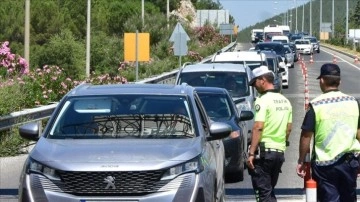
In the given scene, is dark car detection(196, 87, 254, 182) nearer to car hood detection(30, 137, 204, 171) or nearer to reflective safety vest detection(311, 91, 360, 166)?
car hood detection(30, 137, 204, 171)

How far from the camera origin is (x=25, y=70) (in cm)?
2641

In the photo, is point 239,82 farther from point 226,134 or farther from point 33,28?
point 33,28

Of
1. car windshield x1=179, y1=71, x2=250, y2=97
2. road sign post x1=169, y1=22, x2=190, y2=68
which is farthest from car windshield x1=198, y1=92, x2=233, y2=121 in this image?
road sign post x1=169, y1=22, x2=190, y2=68

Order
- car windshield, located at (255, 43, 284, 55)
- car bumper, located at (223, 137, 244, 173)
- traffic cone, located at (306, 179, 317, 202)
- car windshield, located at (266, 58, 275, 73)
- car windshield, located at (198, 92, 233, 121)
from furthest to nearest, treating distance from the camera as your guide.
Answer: car windshield, located at (255, 43, 284, 55), car windshield, located at (266, 58, 275, 73), car windshield, located at (198, 92, 233, 121), car bumper, located at (223, 137, 244, 173), traffic cone, located at (306, 179, 317, 202)

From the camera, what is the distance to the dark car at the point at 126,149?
925cm

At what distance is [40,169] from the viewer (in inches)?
370

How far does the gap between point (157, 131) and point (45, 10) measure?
68.2 meters

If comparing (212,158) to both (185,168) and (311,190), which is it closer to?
(185,168)

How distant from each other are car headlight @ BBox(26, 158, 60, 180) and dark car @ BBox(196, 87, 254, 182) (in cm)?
573

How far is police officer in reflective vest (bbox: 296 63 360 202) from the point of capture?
30.3 feet

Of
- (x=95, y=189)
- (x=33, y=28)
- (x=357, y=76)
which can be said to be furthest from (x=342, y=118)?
(x=33, y=28)

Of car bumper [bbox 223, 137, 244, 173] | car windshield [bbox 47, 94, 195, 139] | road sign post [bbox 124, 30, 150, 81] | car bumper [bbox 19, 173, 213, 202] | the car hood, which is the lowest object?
car bumper [bbox 223, 137, 244, 173]

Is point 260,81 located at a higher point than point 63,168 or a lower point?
higher

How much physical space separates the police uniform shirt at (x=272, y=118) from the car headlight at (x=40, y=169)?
7.78 feet
